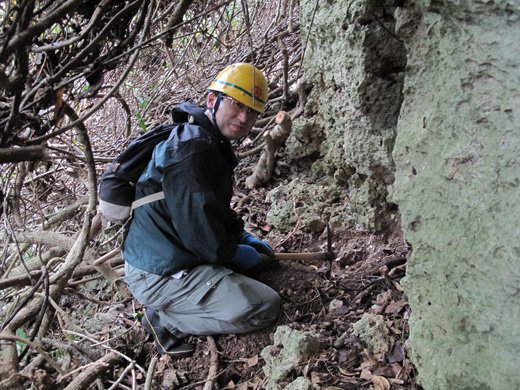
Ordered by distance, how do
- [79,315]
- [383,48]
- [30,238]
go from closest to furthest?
[383,48] → [30,238] → [79,315]

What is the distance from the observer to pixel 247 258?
120 inches

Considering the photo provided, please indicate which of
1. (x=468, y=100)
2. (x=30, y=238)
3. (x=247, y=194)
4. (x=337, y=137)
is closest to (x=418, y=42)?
(x=468, y=100)

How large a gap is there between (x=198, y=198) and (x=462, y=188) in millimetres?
1546

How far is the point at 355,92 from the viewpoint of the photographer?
253 cm

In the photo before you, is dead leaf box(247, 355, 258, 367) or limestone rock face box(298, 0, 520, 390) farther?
dead leaf box(247, 355, 258, 367)

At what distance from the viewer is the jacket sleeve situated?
8.04ft

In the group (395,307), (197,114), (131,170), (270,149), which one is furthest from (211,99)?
(395,307)

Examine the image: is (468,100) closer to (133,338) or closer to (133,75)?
(133,338)

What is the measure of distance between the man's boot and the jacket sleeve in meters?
0.74

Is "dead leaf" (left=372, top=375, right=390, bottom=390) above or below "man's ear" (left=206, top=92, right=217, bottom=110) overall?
below

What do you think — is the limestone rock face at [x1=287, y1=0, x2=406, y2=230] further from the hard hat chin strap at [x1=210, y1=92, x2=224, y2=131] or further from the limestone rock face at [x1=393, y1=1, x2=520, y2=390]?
the hard hat chin strap at [x1=210, y1=92, x2=224, y2=131]

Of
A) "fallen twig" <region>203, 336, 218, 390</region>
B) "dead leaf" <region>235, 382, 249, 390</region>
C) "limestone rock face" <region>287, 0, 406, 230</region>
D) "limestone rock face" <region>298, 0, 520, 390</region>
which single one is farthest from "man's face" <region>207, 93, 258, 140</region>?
"dead leaf" <region>235, 382, 249, 390</region>

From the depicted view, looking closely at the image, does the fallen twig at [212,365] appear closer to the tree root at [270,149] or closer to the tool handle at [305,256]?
the tool handle at [305,256]

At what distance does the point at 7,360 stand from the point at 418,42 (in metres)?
2.86
